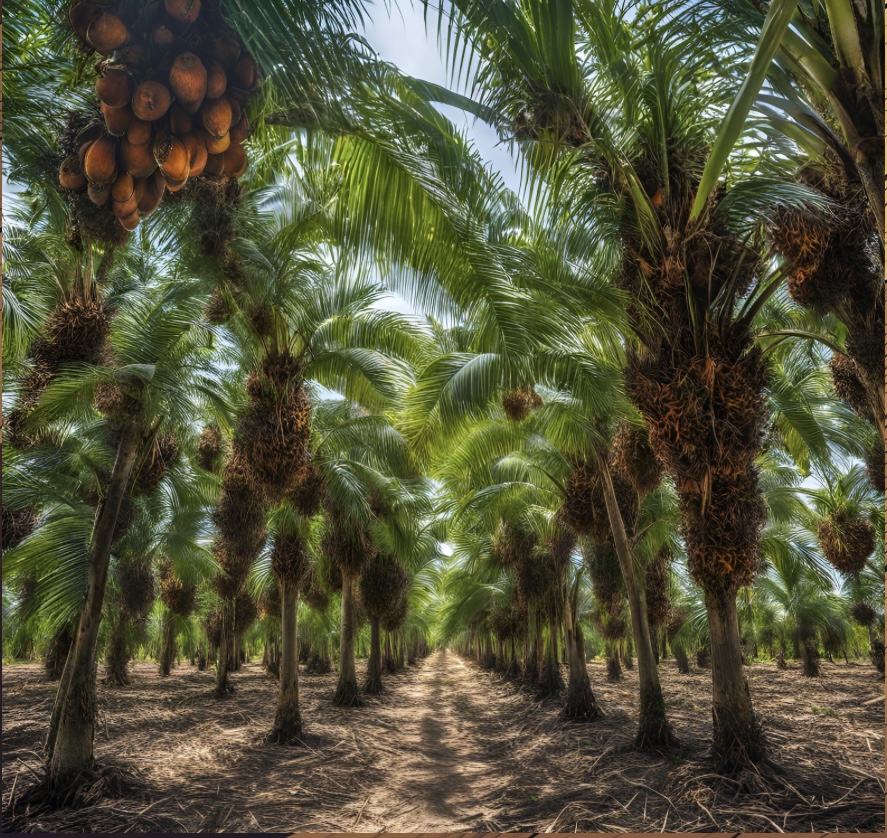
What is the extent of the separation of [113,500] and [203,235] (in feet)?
7.84

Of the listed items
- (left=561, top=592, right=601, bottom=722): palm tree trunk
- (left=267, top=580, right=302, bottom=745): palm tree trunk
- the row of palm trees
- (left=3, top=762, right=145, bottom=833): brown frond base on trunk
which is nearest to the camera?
the row of palm trees

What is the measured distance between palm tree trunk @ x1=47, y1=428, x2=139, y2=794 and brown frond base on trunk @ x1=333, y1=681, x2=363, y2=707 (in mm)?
6338

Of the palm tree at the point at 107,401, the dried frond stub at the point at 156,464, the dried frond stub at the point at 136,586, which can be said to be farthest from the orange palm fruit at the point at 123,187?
the dried frond stub at the point at 136,586

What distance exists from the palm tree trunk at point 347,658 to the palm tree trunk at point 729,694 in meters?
6.92

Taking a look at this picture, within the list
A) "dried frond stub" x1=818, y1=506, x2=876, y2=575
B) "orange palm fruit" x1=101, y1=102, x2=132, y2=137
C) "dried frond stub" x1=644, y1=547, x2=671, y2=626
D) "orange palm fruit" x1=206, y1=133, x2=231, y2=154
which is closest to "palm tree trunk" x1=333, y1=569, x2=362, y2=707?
"dried frond stub" x1=644, y1=547, x2=671, y2=626

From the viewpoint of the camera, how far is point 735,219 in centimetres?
364

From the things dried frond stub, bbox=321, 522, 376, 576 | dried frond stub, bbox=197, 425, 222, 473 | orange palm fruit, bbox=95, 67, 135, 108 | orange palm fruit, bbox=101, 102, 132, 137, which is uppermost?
dried frond stub, bbox=197, 425, 222, 473

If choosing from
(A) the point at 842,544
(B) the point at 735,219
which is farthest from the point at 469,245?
(A) the point at 842,544

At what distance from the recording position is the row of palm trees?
255 cm

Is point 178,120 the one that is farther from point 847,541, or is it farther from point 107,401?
point 847,541

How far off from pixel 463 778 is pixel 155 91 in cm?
410

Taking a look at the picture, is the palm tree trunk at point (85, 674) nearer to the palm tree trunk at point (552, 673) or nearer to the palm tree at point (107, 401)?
the palm tree at point (107, 401)

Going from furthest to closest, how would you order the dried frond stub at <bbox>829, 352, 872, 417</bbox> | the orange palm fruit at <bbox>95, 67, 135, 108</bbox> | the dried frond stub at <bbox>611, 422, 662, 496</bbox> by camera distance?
1. the dried frond stub at <bbox>611, 422, 662, 496</bbox>
2. the dried frond stub at <bbox>829, 352, 872, 417</bbox>
3. the orange palm fruit at <bbox>95, 67, 135, 108</bbox>

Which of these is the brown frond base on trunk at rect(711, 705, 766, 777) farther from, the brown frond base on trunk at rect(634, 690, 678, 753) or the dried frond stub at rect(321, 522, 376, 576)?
the dried frond stub at rect(321, 522, 376, 576)
